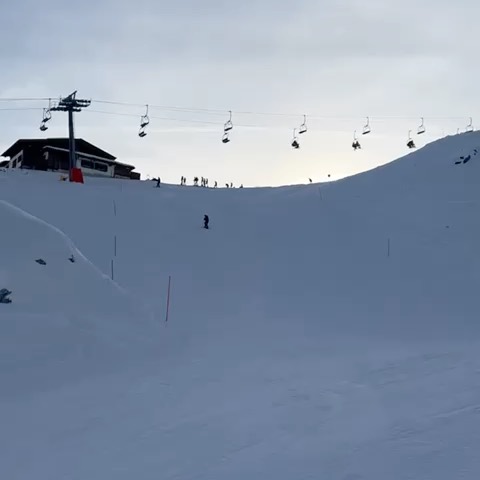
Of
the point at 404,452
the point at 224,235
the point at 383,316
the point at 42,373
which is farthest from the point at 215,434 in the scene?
the point at 224,235

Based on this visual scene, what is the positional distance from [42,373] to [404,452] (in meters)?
6.57

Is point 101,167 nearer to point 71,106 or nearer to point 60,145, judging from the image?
point 60,145

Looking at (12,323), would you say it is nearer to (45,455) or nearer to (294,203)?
(45,455)

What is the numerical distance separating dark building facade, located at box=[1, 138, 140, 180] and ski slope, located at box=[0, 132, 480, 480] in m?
28.9

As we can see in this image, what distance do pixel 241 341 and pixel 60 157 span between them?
53.1 m

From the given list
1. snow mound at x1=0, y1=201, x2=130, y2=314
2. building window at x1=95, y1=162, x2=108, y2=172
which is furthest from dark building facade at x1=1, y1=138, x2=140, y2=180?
snow mound at x1=0, y1=201, x2=130, y2=314

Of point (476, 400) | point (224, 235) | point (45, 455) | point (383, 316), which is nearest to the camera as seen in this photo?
point (45, 455)

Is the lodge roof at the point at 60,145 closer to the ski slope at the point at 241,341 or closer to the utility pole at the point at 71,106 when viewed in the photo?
the utility pole at the point at 71,106

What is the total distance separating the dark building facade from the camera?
212 ft

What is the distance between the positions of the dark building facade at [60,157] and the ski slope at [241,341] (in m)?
28.9

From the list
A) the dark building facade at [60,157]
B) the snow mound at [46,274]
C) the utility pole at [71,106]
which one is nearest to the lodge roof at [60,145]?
the dark building facade at [60,157]

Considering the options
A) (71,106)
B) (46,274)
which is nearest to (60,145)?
(71,106)

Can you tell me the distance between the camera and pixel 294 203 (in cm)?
3762

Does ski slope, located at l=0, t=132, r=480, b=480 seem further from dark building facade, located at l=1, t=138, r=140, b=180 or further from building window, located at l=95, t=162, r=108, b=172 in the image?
building window, located at l=95, t=162, r=108, b=172
